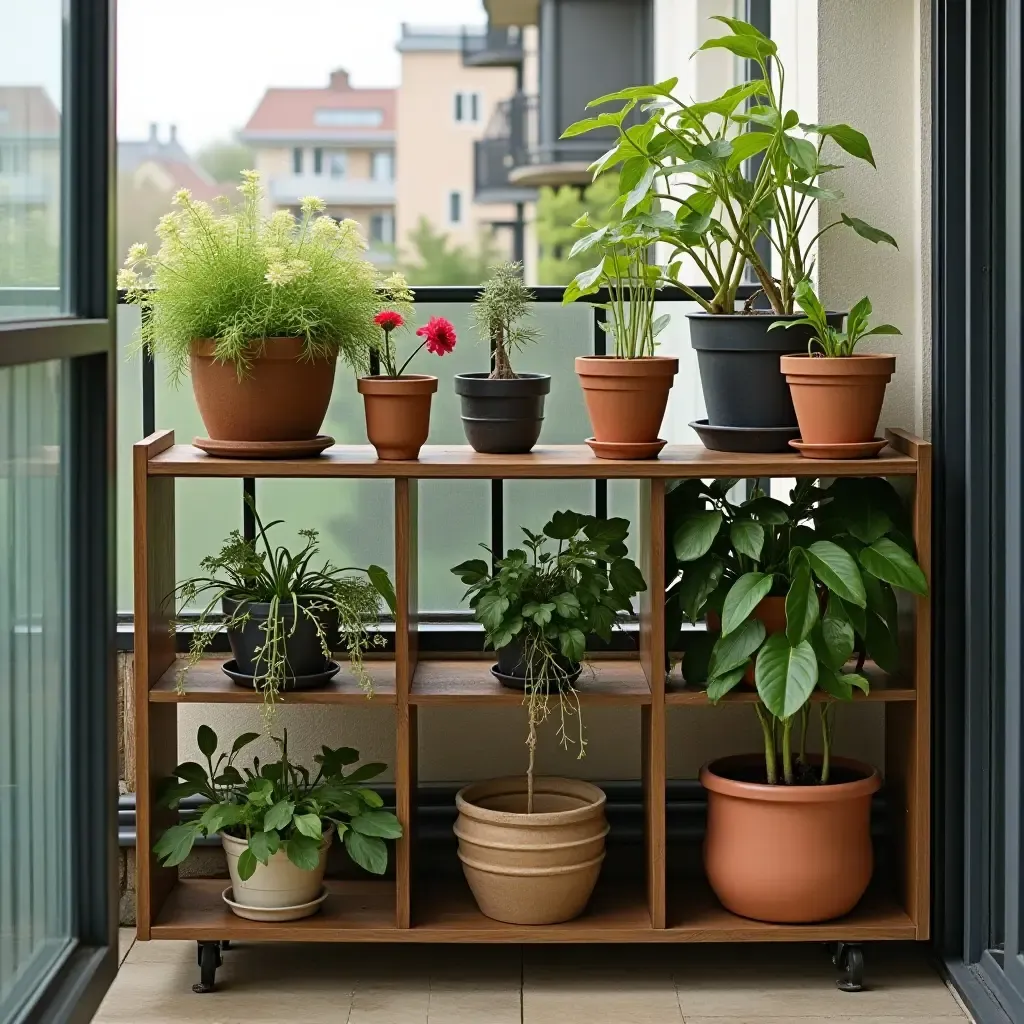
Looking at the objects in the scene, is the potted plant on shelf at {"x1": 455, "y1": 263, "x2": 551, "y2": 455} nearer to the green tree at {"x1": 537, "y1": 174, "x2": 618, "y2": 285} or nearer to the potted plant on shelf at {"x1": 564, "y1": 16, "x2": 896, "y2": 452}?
the potted plant on shelf at {"x1": 564, "y1": 16, "x2": 896, "y2": 452}

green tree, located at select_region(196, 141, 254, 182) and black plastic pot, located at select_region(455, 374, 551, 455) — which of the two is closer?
black plastic pot, located at select_region(455, 374, 551, 455)

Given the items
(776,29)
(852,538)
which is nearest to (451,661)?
(852,538)

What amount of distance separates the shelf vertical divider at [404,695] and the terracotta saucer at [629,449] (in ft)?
1.14

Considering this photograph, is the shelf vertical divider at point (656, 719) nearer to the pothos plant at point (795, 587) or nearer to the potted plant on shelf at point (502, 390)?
the pothos plant at point (795, 587)

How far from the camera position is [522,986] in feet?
8.63

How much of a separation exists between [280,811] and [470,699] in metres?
0.38

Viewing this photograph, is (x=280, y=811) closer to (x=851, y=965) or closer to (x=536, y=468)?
(x=536, y=468)

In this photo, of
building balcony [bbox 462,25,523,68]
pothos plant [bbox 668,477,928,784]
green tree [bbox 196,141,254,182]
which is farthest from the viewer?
green tree [bbox 196,141,254,182]

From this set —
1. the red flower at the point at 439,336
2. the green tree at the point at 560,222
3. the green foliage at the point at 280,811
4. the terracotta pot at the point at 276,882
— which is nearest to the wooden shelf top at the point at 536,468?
the red flower at the point at 439,336

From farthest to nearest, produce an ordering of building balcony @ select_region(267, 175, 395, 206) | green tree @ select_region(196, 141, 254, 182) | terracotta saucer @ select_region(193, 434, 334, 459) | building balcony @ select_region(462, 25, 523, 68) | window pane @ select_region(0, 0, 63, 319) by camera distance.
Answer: building balcony @ select_region(267, 175, 395, 206)
green tree @ select_region(196, 141, 254, 182)
building balcony @ select_region(462, 25, 523, 68)
terracotta saucer @ select_region(193, 434, 334, 459)
window pane @ select_region(0, 0, 63, 319)

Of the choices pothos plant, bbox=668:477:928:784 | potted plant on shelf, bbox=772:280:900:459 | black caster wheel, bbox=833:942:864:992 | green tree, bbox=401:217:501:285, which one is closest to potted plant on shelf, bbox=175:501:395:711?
pothos plant, bbox=668:477:928:784

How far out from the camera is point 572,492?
9.90ft

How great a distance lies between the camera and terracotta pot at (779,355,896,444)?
2480mm

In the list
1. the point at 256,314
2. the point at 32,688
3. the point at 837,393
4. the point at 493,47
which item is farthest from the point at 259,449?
the point at 493,47
